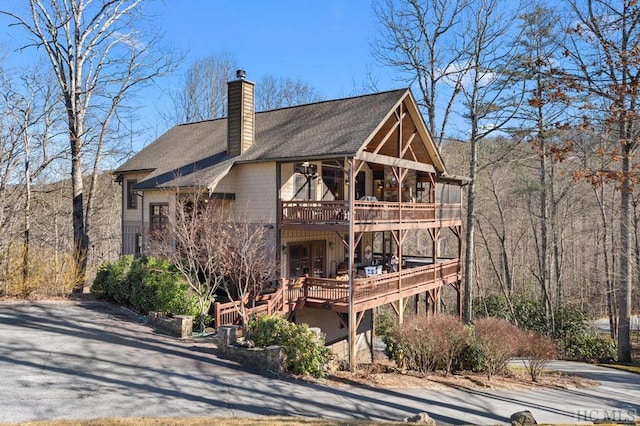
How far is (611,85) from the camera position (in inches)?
349

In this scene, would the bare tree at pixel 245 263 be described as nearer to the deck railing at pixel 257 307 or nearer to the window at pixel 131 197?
the deck railing at pixel 257 307

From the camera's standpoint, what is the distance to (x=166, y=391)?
9.04 meters

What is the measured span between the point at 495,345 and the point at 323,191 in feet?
29.6

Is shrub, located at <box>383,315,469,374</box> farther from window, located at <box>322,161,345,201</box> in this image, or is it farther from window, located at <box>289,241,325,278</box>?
window, located at <box>322,161,345,201</box>

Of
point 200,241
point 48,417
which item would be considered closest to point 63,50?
point 200,241

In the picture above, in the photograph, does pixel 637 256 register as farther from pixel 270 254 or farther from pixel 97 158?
pixel 97 158

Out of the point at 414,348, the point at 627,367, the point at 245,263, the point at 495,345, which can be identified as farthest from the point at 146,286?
the point at 627,367

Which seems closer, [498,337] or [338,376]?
[338,376]

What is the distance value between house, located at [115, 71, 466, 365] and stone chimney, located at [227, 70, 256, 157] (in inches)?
1.9

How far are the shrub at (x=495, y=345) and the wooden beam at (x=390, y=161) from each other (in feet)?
22.3

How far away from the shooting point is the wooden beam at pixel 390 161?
15.3 metres

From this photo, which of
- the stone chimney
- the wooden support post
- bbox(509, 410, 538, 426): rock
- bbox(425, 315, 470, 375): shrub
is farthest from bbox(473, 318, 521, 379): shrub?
the stone chimney

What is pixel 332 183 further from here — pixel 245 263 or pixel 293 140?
pixel 245 263

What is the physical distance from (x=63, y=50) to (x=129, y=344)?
15017mm
